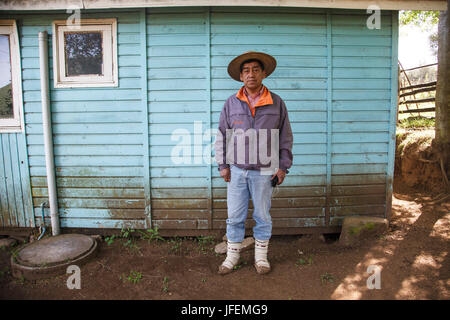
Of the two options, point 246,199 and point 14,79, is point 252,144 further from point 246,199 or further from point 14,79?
point 14,79

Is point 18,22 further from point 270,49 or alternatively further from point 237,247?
point 237,247

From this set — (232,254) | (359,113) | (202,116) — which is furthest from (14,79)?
(359,113)

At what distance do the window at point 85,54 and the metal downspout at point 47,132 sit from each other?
121 millimetres

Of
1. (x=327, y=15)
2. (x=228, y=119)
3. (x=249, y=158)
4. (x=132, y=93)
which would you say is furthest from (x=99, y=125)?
(x=327, y=15)

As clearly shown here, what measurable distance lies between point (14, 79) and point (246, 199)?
376 cm

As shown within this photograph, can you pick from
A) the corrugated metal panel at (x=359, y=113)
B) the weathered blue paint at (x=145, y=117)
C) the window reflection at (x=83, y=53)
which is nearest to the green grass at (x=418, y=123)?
the corrugated metal panel at (x=359, y=113)

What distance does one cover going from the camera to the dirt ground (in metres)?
2.79

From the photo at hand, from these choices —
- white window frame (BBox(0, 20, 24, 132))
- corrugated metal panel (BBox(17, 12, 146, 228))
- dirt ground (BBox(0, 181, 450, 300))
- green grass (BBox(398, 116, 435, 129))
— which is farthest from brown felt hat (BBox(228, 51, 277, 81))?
green grass (BBox(398, 116, 435, 129))

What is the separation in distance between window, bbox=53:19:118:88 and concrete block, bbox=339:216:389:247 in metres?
3.87

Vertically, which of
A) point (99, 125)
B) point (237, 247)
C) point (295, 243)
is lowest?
point (295, 243)

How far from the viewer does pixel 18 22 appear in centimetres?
379

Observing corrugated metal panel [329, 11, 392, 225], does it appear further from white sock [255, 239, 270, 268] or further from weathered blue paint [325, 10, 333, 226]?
white sock [255, 239, 270, 268]

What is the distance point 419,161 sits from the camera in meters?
5.61

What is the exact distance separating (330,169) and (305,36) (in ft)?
6.32
